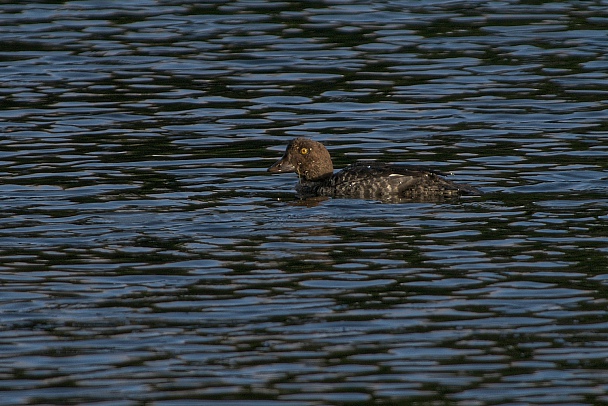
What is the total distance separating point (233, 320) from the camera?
370 inches

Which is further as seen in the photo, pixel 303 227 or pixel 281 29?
pixel 281 29

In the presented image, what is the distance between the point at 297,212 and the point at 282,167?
1800mm

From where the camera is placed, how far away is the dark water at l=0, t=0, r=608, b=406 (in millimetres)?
8500

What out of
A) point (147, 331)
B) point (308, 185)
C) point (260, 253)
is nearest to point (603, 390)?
point (147, 331)

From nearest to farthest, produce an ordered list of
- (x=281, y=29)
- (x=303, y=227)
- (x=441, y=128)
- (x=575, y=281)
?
1. (x=575, y=281)
2. (x=303, y=227)
3. (x=441, y=128)
4. (x=281, y=29)

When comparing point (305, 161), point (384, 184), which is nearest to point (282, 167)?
point (305, 161)

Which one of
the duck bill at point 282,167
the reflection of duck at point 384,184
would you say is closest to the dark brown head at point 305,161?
the duck bill at point 282,167

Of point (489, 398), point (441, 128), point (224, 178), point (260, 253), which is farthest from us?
point (441, 128)

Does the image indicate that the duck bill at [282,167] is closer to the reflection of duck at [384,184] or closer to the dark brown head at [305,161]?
Result: the dark brown head at [305,161]

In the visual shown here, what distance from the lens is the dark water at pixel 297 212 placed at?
850 centimetres

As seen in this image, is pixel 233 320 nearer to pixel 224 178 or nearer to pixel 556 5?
pixel 224 178

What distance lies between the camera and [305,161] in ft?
48.8

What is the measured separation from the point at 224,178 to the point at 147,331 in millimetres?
5639

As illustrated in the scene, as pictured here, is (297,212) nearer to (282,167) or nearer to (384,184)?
(384,184)
